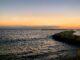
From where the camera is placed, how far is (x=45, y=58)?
2559 cm

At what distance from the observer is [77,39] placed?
4975cm

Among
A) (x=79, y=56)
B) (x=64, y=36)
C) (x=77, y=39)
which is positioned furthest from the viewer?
(x=64, y=36)

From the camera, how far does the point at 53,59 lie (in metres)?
25.0

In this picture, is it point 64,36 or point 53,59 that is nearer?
point 53,59

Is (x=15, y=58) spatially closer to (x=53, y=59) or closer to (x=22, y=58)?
(x=22, y=58)

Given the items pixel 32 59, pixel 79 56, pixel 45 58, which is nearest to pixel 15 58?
pixel 32 59

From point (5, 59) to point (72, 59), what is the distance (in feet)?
34.1

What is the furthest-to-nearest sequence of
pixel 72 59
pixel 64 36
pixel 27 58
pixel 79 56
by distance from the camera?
pixel 64 36 < pixel 27 58 < pixel 72 59 < pixel 79 56

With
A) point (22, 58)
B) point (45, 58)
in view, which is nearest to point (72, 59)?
point (45, 58)

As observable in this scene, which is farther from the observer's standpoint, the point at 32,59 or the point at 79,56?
the point at 32,59

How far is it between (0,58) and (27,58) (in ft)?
14.3

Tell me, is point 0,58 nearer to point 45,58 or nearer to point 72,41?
point 45,58

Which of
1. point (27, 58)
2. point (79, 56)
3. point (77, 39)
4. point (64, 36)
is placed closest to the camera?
point (79, 56)

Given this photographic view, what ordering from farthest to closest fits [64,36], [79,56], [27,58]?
[64,36], [27,58], [79,56]
